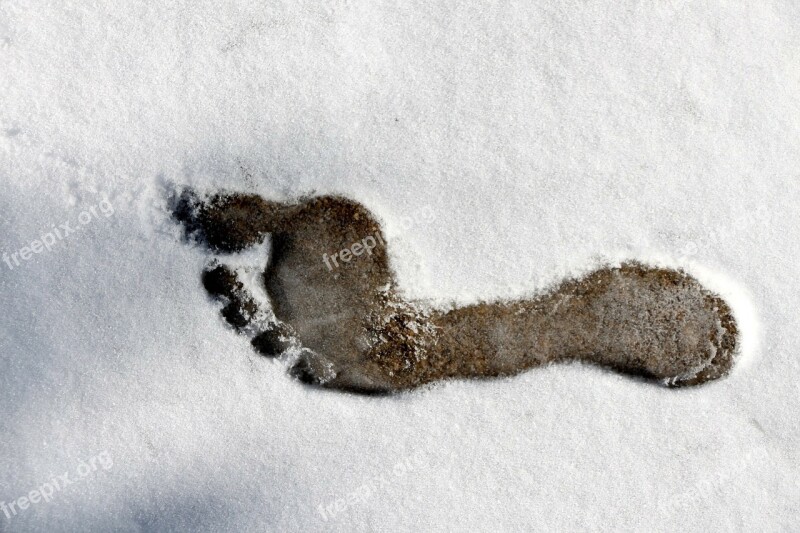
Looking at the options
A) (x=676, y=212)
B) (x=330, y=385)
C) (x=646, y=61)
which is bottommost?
(x=330, y=385)

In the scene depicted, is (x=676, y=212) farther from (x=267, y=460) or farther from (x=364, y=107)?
(x=267, y=460)

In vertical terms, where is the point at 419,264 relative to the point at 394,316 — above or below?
above

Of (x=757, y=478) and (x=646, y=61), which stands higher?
(x=646, y=61)

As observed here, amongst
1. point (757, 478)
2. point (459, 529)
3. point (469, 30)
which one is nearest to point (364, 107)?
point (469, 30)
